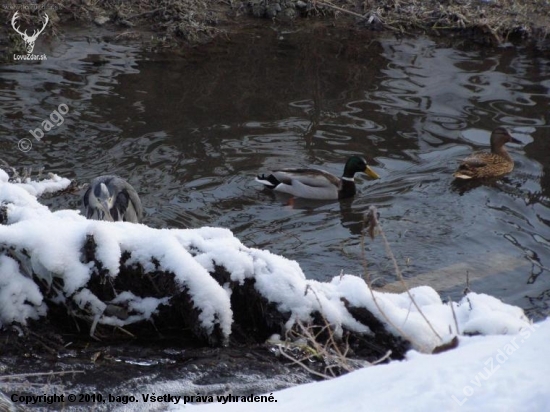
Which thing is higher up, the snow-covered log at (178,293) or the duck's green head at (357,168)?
the snow-covered log at (178,293)

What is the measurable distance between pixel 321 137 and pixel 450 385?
7.95m

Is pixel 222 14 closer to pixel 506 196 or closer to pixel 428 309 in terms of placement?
pixel 506 196

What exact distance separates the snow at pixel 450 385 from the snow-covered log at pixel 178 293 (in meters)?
1.17

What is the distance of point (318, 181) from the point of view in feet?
33.0

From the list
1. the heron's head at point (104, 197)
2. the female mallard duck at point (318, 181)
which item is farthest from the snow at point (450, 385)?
the female mallard duck at point (318, 181)

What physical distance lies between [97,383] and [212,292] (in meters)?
Result: 0.79

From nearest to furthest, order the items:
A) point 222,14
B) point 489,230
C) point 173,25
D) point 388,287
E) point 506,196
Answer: point 388,287, point 489,230, point 506,196, point 173,25, point 222,14

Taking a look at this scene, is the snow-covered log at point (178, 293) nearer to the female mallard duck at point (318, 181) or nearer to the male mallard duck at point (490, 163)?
the female mallard duck at point (318, 181)

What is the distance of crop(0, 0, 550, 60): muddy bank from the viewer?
1374cm

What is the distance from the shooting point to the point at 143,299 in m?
5.11

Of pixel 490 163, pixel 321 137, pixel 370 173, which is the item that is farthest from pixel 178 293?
pixel 321 137

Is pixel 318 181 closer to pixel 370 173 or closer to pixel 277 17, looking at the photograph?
pixel 370 173

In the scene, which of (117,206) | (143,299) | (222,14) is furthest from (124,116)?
(143,299)

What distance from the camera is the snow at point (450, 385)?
3.17 meters
